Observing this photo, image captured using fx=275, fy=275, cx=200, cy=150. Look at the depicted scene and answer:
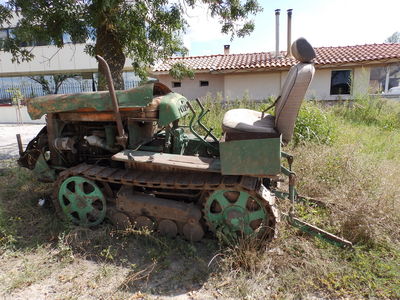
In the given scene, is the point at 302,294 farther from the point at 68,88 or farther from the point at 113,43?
the point at 68,88

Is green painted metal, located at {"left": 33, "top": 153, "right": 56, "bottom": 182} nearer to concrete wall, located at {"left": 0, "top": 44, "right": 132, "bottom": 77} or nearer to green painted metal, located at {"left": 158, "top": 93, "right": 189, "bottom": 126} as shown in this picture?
green painted metal, located at {"left": 158, "top": 93, "right": 189, "bottom": 126}

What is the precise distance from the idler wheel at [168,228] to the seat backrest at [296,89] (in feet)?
4.61

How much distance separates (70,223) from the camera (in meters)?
2.94

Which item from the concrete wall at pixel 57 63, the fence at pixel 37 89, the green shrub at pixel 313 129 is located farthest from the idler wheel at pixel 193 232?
the concrete wall at pixel 57 63

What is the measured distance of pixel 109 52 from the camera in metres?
5.41

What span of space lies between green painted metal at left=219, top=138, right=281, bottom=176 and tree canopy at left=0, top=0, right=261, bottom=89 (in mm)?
3208

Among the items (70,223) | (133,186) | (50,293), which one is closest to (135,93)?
(133,186)

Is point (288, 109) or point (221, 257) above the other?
point (288, 109)

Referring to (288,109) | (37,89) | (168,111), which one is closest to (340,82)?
(288,109)

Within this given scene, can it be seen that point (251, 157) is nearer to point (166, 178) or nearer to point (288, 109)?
point (288, 109)

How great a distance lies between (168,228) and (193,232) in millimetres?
263

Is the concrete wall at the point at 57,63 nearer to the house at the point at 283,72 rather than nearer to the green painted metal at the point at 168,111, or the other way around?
the house at the point at 283,72

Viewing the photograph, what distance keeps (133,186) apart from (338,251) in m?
2.05

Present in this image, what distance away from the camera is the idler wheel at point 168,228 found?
8.98ft
